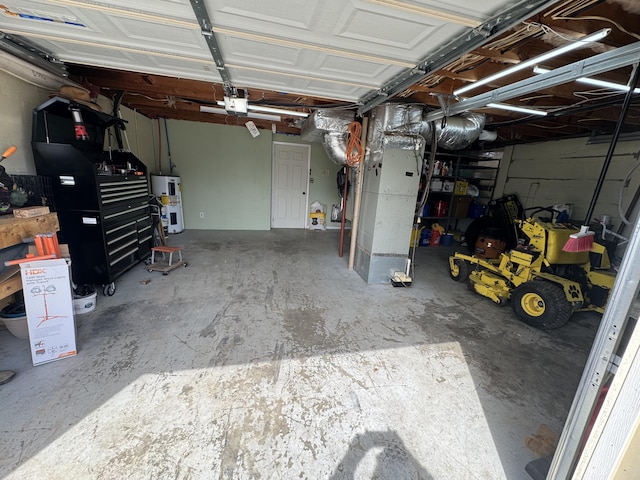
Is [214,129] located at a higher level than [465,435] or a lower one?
higher

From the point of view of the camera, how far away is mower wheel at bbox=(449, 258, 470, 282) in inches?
148

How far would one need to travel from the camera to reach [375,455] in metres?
1.38

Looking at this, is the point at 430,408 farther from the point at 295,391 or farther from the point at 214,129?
the point at 214,129

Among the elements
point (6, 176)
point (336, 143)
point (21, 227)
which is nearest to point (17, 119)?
point (6, 176)

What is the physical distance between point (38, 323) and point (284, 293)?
203cm

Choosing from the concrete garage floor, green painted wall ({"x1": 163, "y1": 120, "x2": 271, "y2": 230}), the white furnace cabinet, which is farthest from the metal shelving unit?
the white furnace cabinet

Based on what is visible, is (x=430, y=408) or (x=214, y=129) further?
(x=214, y=129)

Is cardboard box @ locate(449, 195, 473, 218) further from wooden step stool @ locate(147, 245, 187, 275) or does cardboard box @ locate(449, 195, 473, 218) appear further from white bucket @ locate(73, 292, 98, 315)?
white bucket @ locate(73, 292, 98, 315)

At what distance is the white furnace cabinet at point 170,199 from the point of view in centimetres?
500

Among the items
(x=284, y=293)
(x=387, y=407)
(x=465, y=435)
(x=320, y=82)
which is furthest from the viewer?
(x=284, y=293)

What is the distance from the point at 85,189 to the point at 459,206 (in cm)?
639

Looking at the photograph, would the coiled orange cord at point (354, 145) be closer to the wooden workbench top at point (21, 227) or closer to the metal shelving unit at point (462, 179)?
the metal shelving unit at point (462, 179)

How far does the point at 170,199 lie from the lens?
516 centimetres

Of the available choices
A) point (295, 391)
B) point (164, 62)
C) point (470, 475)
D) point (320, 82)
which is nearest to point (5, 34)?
point (164, 62)
